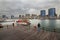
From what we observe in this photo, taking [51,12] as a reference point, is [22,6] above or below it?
above

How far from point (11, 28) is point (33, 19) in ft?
3.17

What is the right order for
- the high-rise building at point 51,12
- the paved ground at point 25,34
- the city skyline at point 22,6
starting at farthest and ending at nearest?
the city skyline at point 22,6 → the high-rise building at point 51,12 → the paved ground at point 25,34

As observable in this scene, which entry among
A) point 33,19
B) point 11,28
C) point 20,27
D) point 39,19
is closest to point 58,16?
point 39,19

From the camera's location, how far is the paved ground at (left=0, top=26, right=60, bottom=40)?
A: 115 inches

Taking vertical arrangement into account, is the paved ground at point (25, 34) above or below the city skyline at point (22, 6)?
below

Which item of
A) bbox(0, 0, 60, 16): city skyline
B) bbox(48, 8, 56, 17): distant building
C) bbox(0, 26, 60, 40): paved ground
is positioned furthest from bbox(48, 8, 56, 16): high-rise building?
bbox(0, 26, 60, 40): paved ground

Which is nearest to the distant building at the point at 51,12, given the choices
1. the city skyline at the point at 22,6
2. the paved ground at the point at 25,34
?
the city skyline at the point at 22,6

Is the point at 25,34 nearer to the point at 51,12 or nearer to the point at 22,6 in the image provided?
the point at 22,6

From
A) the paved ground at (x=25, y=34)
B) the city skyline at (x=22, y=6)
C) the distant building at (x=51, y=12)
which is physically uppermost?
the city skyline at (x=22, y=6)

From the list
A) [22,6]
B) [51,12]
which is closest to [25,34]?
[22,6]

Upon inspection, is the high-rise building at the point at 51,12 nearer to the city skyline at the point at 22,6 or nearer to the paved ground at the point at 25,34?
the city skyline at the point at 22,6

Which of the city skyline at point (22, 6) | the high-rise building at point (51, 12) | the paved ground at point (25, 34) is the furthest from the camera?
the city skyline at point (22, 6)

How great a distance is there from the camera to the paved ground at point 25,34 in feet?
9.58

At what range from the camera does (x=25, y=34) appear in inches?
128
